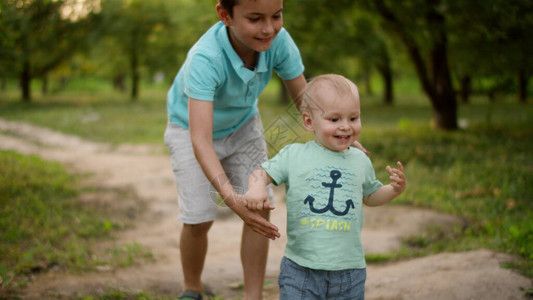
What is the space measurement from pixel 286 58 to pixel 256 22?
1.42 ft

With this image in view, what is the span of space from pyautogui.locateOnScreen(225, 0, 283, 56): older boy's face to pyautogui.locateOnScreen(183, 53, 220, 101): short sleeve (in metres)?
0.19

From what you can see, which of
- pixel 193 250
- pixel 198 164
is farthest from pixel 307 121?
pixel 193 250

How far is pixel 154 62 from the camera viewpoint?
74.9 feet

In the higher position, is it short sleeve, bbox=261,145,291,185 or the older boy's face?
the older boy's face

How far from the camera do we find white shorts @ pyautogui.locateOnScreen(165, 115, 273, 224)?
8.25 feet

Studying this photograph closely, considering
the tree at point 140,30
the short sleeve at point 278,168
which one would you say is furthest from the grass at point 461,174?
the tree at point 140,30

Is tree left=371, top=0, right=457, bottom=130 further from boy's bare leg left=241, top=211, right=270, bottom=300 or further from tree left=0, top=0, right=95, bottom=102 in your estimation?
tree left=0, top=0, right=95, bottom=102

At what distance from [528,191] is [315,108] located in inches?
140

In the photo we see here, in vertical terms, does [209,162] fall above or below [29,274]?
above

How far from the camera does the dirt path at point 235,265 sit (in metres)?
2.69

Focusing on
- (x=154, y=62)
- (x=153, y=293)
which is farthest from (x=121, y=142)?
(x=154, y=62)

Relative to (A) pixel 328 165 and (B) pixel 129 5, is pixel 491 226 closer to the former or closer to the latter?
(A) pixel 328 165

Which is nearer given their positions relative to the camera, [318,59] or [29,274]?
[29,274]

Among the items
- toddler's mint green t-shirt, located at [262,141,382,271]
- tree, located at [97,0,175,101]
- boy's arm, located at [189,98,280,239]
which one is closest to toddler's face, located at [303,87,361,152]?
toddler's mint green t-shirt, located at [262,141,382,271]
